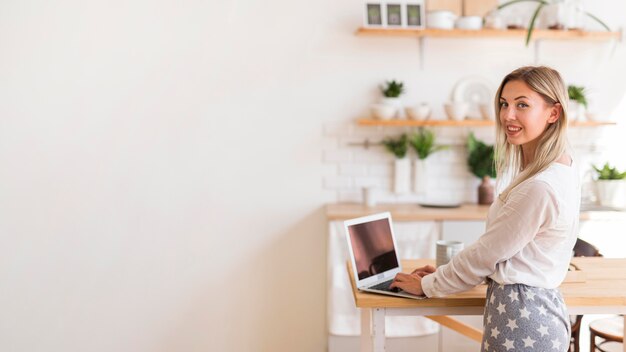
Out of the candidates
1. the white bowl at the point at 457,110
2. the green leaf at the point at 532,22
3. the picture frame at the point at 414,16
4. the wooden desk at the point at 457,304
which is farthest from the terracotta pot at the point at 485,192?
the wooden desk at the point at 457,304

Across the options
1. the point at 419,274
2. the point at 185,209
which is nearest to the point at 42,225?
the point at 185,209

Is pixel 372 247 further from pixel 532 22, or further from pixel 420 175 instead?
pixel 532 22

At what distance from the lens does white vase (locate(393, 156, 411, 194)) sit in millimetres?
4387

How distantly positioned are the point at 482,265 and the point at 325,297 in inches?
91.3

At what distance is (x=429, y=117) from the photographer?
14.3 feet

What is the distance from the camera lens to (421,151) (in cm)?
436

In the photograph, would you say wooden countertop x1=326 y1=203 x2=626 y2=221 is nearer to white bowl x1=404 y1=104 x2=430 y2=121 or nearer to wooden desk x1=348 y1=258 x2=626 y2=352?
white bowl x1=404 y1=104 x2=430 y2=121

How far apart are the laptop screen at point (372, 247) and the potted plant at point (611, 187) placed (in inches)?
84.7

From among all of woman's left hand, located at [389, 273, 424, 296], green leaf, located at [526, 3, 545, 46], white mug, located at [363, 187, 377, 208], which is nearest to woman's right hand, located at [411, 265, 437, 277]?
woman's left hand, located at [389, 273, 424, 296]

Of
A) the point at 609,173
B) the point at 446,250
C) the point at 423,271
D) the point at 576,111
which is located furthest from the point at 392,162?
the point at 423,271

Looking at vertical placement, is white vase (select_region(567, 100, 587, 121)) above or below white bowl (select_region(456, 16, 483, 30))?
below

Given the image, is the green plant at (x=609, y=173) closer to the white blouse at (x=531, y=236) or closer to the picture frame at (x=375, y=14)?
the picture frame at (x=375, y=14)

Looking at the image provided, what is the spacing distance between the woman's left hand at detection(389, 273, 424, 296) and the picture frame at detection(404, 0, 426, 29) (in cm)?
217

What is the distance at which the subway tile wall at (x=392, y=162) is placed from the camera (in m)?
4.41
